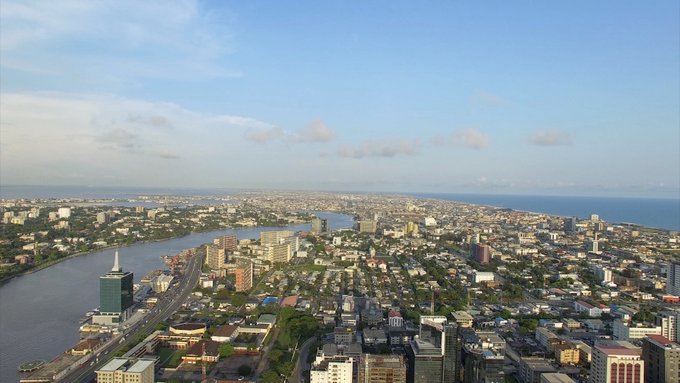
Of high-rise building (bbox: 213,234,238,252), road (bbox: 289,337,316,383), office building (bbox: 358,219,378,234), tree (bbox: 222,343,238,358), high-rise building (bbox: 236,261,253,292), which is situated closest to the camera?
road (bbox: 289,337,316,383)

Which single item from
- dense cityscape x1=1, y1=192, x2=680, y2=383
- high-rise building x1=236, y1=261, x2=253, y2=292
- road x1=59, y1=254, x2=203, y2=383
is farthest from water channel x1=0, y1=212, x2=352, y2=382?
high-rise building x1=236, y1=261, x2=253, y2=292

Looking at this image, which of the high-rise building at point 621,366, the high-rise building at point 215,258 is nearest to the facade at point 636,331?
the high-rise building at point 621,366

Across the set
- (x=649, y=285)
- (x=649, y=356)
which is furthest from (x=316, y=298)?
(x=649, y=285)

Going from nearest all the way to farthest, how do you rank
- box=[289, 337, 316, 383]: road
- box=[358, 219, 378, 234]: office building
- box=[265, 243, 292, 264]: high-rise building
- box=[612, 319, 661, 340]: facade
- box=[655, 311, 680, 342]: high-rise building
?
1. box=[289, 337, 316, 383]: road
2. box=[655, 311, 680, 342]: high-rise building
3. box=[612, 319, 661, 340]: facade
4. box=[265, 243, 292, 264]: high-rise building
5. box=[358, 219, 378, 234]: office building

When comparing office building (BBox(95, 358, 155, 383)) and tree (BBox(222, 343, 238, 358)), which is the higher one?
office building (BBox(95, 358, 155, 383))

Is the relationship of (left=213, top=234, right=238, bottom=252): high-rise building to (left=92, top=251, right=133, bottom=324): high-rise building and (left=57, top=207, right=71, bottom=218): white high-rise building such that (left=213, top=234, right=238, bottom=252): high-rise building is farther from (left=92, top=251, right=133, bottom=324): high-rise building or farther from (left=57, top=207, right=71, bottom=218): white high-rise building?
(left=57, top=207, right=71, bottom=218): white high-rise building

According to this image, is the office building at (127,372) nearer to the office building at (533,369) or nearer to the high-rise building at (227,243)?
the office building at (533,369)

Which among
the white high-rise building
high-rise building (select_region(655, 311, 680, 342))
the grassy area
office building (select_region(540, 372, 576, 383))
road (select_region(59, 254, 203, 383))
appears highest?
the white high-rise building
